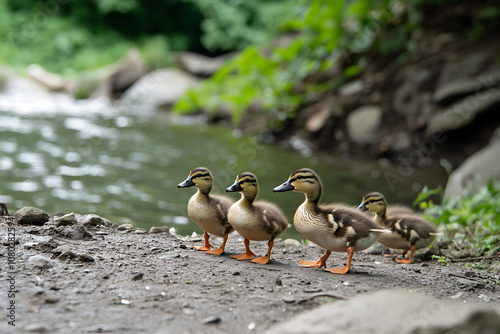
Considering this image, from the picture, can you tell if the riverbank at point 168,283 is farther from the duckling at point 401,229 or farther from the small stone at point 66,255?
the duckling at point 401,229

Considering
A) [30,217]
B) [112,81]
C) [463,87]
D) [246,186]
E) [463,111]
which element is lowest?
[30,217]

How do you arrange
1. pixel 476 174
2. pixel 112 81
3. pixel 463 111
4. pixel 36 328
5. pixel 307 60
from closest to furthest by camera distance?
pixel 36 328 → pixel 476 174 → pixel 463 111 → pixel 307 60 → pixel 112 81

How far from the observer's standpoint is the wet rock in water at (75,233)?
405cm

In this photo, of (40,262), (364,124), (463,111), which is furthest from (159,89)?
(40,262)

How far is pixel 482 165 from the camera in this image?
711 cm

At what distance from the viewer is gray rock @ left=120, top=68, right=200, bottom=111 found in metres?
17.5

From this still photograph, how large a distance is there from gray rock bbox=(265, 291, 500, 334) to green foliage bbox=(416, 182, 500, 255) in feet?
8.86

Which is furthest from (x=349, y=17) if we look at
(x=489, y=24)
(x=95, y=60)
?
(x=95, y=60)

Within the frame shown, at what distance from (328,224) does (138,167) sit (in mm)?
6132

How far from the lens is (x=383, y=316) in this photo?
2459 millimetres

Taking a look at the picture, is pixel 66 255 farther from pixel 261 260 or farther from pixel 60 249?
pixel 261 260

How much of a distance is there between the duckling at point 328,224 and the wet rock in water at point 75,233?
153cm

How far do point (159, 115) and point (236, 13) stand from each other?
18.0 ft

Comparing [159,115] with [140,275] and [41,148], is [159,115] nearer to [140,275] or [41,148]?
[41,148]
